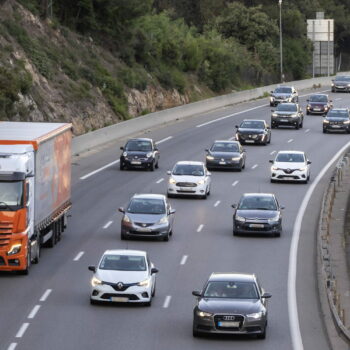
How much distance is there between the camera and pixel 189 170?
51.9 m

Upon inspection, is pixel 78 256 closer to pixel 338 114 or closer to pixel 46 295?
pixel 46 295

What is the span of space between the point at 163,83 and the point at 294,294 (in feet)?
209

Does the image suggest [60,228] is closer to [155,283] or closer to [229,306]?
[155,283]

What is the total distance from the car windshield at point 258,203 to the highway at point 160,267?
1104mm

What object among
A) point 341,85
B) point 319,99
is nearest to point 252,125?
point 319,99

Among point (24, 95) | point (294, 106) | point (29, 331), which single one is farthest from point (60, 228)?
point (294, 106)

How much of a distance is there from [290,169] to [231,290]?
95.3ft

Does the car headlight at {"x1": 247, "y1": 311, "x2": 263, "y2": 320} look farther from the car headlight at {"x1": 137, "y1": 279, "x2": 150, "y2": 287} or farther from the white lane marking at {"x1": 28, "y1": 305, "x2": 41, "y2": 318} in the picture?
the white lane marking at {"x1": 28, "y1": 305, "x2": 41, "y2": 318}

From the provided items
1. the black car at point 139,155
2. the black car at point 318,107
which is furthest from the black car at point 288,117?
the black car at point 139,155

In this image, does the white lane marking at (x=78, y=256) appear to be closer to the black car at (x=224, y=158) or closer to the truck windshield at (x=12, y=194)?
the truck windshield at (x=12, y=194)

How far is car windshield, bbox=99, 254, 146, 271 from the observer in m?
31.0

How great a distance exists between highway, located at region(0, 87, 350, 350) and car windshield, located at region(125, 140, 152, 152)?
1.23m

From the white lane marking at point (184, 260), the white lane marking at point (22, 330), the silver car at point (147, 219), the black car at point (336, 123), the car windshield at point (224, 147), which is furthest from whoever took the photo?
the black car at point (336, 123)

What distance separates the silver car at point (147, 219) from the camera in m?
40.8
